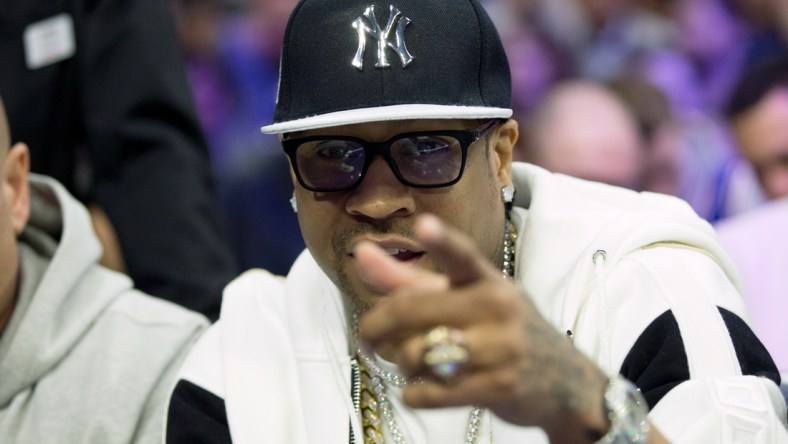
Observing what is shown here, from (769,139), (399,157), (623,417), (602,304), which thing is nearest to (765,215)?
(769,139)

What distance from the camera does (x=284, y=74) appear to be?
243 centimetres

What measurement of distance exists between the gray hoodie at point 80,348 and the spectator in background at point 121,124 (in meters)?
0.36

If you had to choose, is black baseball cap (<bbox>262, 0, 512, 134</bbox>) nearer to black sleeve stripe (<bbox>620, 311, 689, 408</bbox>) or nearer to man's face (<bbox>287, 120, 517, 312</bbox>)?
man's face (<bbox>287, 120, 517, 312</bbox>)

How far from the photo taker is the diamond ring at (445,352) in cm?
156

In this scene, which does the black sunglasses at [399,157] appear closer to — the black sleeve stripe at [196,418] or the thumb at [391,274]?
the black sleeve stripe at [196,418]

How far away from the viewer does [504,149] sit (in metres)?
2.51

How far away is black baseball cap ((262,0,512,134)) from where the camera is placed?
2.26 meters

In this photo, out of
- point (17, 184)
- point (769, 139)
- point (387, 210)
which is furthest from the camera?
point (769, 139)

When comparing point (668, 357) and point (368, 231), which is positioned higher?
point (368, 231)

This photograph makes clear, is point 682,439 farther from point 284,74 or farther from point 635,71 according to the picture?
point 635,71

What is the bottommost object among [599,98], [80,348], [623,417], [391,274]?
[80,348]

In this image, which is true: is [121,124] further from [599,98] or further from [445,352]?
[445,352]

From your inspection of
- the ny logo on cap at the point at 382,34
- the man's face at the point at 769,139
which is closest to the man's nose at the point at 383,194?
the ny logo on cap at the point at 382,34

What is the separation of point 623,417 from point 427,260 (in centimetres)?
67
